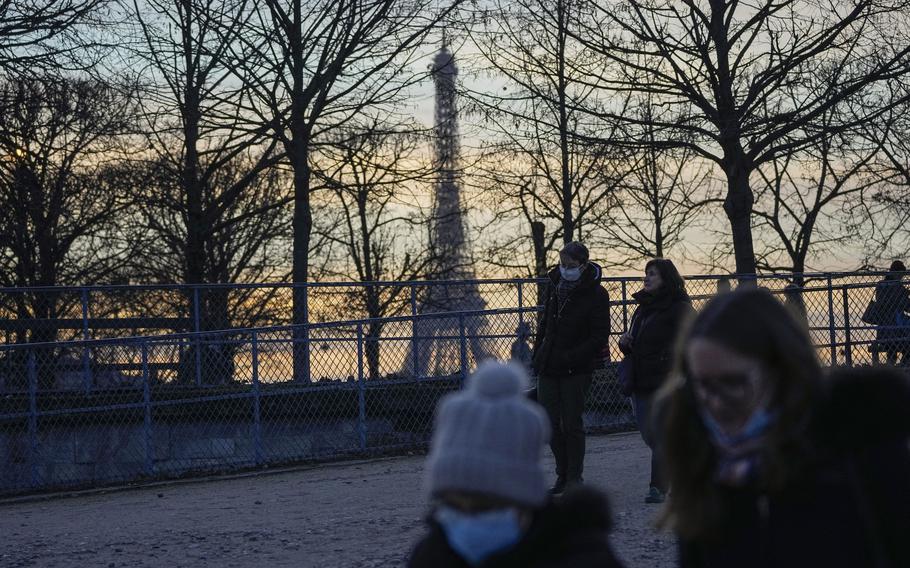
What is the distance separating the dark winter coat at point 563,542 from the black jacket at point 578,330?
22.2 ft

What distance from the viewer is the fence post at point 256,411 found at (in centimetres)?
1360

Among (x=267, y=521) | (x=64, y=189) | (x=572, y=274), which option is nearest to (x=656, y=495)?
(x=572, y=274)

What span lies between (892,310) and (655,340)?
32.8ft

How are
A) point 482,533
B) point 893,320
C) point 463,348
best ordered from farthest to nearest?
point 893,320, point 463,348, point 482,533

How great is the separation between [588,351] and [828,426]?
6.89 m

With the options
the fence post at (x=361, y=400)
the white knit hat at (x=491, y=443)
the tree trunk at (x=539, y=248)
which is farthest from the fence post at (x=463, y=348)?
the white knit hat at (x=491, y=443)

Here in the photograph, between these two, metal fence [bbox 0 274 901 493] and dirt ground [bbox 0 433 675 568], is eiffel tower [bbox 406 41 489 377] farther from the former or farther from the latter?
dirt ground [bbox 0 433 675 568]

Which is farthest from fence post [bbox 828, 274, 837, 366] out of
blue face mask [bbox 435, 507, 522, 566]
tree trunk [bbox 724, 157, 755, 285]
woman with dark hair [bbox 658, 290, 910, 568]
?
blue face mask [bbox 435, 507, 522, 566]

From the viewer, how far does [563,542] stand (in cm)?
243

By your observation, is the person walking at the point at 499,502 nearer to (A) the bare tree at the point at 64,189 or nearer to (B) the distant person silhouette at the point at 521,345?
(B) the distant person silhouette at the point at 521,345

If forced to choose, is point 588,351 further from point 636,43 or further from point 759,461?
point 636,43

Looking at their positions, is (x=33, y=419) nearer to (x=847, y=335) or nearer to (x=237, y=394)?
(x=237, y=394)

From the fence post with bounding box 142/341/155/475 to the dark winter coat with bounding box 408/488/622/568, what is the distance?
1110 centimetres

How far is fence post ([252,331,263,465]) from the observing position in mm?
13602
